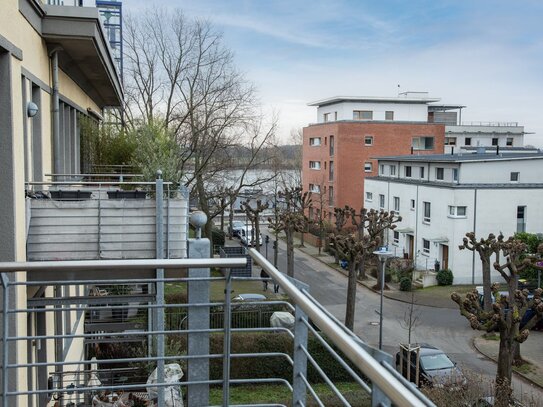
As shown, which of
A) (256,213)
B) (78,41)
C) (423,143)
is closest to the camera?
(78,41)

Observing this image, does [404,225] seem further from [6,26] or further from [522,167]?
[6,26]

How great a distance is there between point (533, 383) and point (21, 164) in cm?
1672

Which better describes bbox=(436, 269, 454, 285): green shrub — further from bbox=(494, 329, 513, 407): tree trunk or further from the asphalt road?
bbox=(494, 329, 513, 407): tree trunk

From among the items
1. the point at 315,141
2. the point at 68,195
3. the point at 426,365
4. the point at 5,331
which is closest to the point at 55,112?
the point at 68,195

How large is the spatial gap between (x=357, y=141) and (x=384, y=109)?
6.07 meters

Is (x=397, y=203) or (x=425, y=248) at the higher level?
(x=397, y=203)

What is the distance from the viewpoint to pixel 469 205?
34875 mm

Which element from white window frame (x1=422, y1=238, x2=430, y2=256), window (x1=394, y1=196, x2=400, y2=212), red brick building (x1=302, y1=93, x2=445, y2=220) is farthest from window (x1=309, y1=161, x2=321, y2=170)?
white window frame (x1=422, y1=238, x2=430, y2=256)

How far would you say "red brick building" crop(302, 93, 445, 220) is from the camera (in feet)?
176

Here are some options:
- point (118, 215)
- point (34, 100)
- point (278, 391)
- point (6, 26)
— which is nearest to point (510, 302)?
point (278, 391)

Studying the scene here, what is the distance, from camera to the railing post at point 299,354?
269 centimetres

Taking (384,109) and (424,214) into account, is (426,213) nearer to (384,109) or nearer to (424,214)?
(424,214)

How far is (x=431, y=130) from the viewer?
55.6 metres

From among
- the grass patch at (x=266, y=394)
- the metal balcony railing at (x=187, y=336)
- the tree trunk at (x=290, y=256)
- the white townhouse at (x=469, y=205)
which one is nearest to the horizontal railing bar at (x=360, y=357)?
the metal balcony railing at (x=187, y=336)
